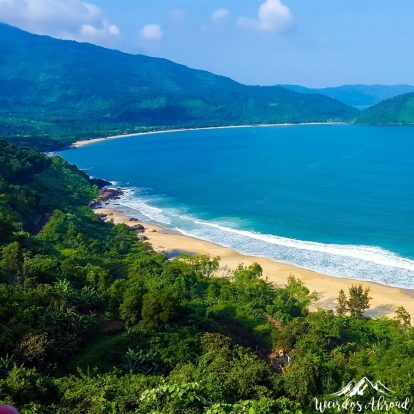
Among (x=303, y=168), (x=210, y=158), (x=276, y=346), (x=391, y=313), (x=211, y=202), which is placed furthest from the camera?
(x=210, y=158)

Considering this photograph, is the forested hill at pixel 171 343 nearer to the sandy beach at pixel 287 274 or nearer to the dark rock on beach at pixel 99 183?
the sandy beach at pixel 287 274

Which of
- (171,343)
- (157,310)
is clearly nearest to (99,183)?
(157,310)

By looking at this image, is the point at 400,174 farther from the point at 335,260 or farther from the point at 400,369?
the point at 400,369

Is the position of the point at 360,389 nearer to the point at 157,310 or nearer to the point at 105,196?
the point at 157,310

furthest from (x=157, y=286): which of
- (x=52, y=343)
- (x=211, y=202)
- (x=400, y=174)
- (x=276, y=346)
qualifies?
(x=400, y=174)

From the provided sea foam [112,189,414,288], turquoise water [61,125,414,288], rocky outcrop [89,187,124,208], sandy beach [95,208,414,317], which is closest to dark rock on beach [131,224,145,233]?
sandy beach [95,208,414,317]
